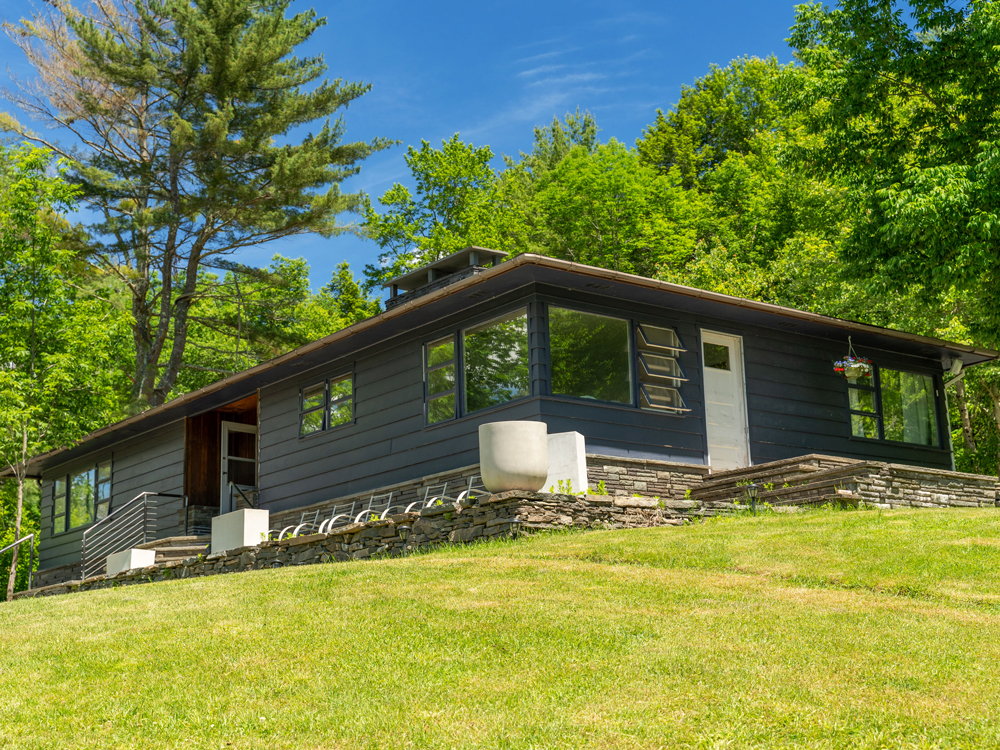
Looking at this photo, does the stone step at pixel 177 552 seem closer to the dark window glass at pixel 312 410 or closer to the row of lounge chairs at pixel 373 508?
the row of lounge chairs at pixel 373 508

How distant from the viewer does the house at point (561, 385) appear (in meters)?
13.4

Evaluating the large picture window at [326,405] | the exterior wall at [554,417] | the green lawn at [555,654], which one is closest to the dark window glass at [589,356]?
the exterior wall at [554,417]

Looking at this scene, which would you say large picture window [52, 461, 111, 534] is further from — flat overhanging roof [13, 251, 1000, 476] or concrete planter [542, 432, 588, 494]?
concrete planter [542, 432, 588, 494]

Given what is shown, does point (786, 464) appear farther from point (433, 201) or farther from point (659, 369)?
point (433, 201)

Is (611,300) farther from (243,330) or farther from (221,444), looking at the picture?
(243,330)

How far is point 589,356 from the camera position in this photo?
1369cm

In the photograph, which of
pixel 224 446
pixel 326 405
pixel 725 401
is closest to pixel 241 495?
pixel 224 446

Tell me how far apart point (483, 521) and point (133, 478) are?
44.3 feet

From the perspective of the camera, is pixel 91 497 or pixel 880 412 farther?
pixel 91 497

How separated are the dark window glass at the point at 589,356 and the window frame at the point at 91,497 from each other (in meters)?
13.7

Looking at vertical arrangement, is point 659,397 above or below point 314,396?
below

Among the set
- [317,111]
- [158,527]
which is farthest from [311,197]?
[158,527]

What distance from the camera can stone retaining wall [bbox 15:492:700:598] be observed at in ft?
36.0

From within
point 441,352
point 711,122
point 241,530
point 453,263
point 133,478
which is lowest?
point 241,530
